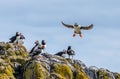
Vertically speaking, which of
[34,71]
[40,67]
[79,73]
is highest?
[40,67]

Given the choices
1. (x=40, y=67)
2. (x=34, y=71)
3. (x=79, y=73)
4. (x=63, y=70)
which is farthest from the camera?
(x=79, y=73)

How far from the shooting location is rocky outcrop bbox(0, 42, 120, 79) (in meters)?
83.2

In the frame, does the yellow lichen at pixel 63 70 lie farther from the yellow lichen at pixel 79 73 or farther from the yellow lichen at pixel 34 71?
the yellow lichen at pixel 34 71

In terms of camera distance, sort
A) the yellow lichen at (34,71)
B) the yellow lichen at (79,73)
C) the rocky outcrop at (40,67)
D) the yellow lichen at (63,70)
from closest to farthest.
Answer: the yellow lichen at (34,71) < the rocky outcrop at (40,67) < the yellow lichen at (63,70) < the yellow lichen at (79,73)

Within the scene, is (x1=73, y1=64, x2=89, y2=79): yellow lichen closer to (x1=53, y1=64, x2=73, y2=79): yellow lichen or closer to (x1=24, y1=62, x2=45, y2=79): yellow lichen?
(x1=53, y1=64, x2=73, y2=79): yellow lichen

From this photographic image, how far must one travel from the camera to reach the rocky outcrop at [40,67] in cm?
8319

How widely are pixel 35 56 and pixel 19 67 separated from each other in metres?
2.24

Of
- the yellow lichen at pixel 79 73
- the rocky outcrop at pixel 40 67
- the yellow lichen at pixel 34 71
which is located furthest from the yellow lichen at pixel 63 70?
the yellow lichen at pixel 34 71

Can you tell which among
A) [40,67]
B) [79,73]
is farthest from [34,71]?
[79,73]

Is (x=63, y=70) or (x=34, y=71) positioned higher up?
(x=63, y=70)

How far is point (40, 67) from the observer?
8350 centimetres

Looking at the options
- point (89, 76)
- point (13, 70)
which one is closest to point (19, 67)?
point (13, 70)

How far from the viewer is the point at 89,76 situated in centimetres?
8988

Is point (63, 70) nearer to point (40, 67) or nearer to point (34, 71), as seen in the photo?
point (40, 67)
